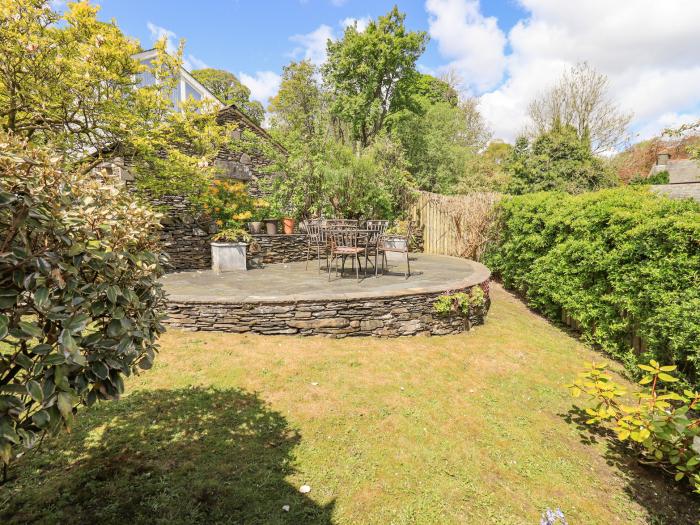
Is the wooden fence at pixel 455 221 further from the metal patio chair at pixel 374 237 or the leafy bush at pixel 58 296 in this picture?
the leafy bush at pixel 58 296

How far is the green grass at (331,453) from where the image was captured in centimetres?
240

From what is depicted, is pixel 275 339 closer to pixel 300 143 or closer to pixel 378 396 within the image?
pixel 378 396

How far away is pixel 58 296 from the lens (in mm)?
1395

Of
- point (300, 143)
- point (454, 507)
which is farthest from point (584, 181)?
point (454, 507)

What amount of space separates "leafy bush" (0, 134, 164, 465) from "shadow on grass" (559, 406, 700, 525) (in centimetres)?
385

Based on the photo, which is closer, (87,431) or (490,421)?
(87,431)

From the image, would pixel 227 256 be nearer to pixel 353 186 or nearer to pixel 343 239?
pixel 343 239

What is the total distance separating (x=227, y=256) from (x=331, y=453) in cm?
668

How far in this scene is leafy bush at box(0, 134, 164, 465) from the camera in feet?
4.02

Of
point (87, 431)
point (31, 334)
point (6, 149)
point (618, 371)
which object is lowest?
point (618, 371)

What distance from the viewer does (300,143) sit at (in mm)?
11672

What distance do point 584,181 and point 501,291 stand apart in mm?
8718

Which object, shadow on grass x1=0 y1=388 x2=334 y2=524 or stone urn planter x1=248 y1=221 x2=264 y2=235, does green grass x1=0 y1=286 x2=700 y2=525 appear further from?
stone urn planter x1=248 y1=221 x2=264 y2=235

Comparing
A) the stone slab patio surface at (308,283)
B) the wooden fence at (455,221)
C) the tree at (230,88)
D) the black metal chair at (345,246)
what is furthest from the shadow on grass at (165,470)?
the tree at (230,88)
